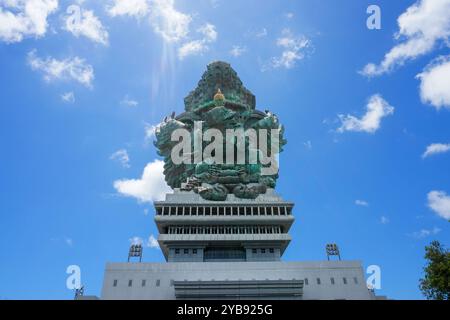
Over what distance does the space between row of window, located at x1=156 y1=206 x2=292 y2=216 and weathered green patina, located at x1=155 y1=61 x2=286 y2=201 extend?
329 cm

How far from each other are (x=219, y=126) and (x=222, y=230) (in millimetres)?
30626

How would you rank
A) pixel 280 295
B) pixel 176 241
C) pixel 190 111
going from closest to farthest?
pixel 280 295
pixel 176 241
pixel 190 111

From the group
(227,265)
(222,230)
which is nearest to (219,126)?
(222,230)

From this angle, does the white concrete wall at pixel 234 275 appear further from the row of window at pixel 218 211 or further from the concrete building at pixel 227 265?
the row of window at pixel 218 211

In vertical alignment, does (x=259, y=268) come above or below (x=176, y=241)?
below

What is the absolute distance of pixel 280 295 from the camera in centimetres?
5200

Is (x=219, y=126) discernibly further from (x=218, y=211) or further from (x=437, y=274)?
(x=437, y=274)

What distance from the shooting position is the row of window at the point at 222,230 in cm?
6619

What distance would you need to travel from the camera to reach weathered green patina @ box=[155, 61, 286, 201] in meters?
74.9

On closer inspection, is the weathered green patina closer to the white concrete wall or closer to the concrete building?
the concrete building
